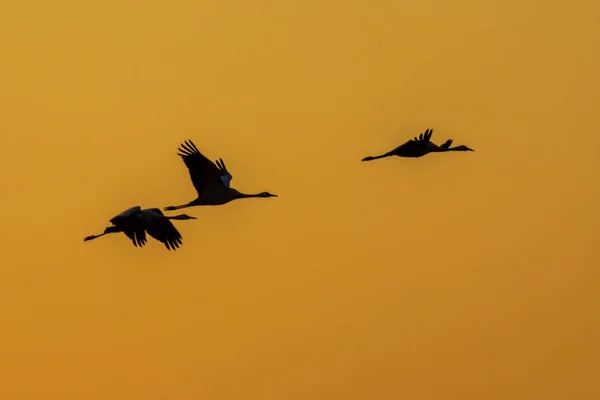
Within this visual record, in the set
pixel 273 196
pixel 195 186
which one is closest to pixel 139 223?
pixel 195 186

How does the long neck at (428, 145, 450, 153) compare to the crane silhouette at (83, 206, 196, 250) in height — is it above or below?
above

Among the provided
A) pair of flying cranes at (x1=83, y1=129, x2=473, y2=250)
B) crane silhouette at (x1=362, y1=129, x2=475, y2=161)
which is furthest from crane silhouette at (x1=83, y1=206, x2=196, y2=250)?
crane silhouette at (x1=362, y1=129, x2=475, y2=161)

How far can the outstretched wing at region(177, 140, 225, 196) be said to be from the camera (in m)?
39.5

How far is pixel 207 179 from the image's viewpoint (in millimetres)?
40156

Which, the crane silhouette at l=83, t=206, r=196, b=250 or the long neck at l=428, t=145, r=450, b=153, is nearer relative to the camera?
the crane silhouette at l=83, t=206, r=196, b=250

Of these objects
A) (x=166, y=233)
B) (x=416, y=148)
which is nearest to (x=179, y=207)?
(x=166, y=233)

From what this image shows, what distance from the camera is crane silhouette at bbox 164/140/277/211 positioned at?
130ft

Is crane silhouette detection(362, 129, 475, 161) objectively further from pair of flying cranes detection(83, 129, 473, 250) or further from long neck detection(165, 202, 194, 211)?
long neck detection(165, 202, 194, 211)

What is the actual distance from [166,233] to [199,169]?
2.48 meters

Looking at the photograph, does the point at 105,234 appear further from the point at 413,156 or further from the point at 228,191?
the point at 413,156

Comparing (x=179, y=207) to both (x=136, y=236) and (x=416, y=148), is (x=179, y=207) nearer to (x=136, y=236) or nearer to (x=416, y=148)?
(x=136, y=236)

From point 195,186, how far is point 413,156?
5.05 metres

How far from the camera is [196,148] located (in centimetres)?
3950

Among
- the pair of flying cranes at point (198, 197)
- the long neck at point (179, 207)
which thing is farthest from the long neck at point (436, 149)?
the long neck at point (179, 207)
